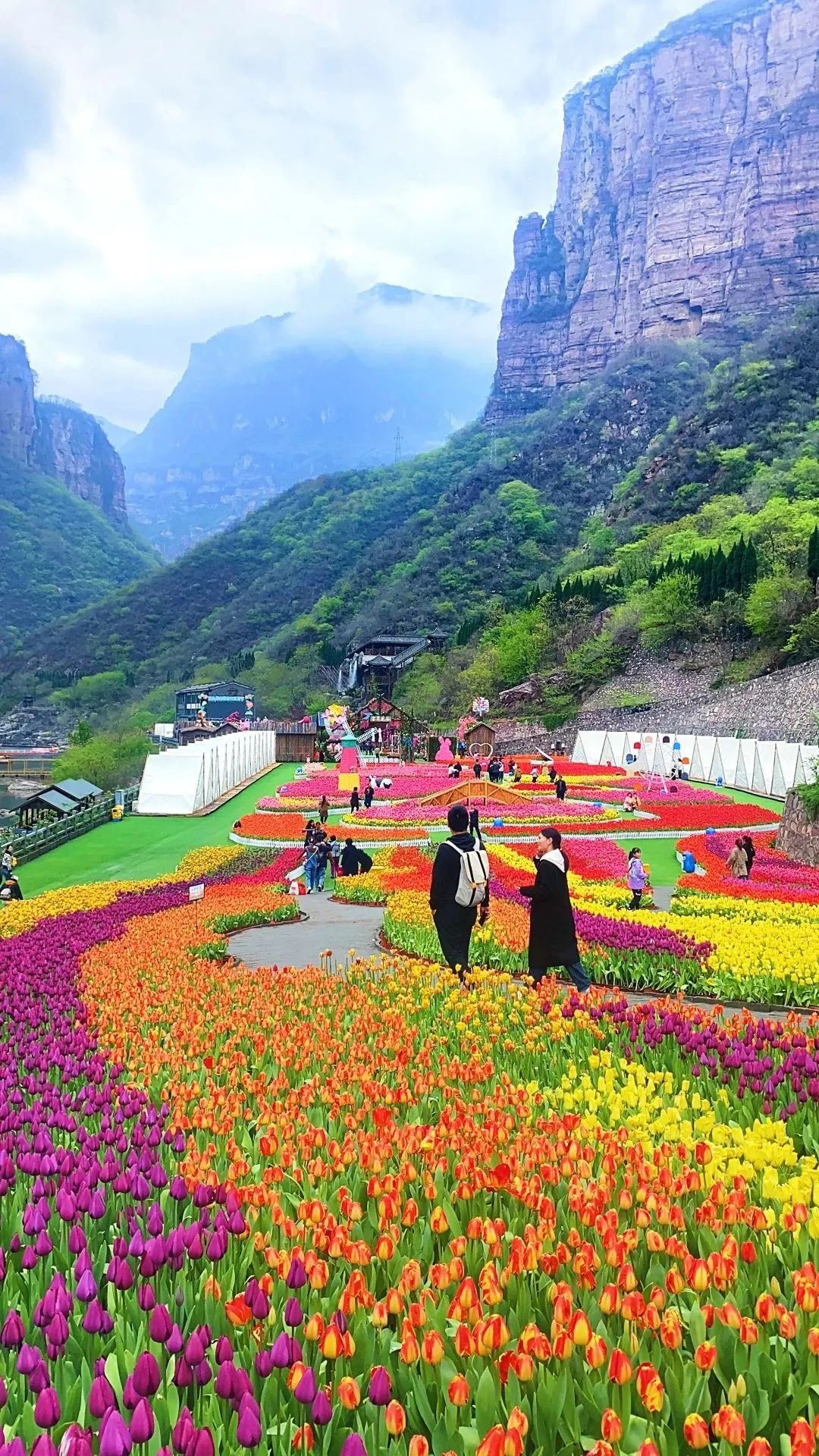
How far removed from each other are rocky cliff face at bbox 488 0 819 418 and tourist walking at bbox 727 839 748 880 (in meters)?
155

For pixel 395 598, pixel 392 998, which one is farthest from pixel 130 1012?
pixel 395 598

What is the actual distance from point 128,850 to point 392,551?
107707 mm

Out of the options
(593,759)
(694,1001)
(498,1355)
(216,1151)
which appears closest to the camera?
(498,1355)

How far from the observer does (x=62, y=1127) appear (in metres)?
5.00

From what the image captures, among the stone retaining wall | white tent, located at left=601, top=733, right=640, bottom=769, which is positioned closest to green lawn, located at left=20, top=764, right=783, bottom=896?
the stone retaining wall

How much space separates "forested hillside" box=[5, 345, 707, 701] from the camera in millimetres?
114250

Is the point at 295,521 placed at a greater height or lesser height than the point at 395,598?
greater

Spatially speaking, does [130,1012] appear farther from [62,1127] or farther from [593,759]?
[593,759]

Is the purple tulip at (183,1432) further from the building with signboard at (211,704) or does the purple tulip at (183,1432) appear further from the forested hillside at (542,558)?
the building with signboard at (211,704)

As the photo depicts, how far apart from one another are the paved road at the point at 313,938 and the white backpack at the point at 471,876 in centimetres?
222

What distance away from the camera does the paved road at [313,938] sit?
40.2 ft

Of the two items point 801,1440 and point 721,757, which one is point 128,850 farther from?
point 801,1440

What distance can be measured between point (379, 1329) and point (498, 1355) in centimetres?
39

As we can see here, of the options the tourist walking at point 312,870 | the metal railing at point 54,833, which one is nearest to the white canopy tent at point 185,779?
the metal railing at point 54,833
